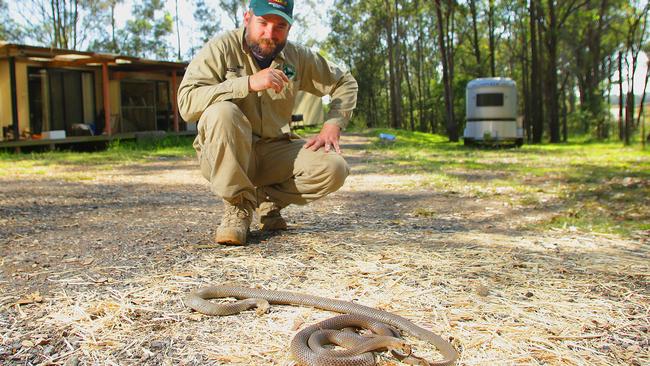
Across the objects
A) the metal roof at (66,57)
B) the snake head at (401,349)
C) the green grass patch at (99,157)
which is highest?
the metal roof at (66,57)

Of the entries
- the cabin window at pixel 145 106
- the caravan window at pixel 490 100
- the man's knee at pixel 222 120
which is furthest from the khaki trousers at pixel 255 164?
the cabin window at pixel 145 106

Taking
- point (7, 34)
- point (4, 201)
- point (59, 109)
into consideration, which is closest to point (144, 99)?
point (59, 109)

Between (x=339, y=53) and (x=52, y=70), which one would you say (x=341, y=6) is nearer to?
(x=339, y=53)

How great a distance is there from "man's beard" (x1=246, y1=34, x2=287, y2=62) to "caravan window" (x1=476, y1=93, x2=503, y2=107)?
17.0 m

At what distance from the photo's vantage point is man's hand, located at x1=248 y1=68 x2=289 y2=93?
3.17 m

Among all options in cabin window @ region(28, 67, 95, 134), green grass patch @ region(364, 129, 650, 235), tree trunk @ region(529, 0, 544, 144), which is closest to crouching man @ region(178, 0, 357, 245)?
green grass patch @ region(364, 129, 650, 235)

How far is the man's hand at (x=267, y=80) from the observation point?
10.4 feet

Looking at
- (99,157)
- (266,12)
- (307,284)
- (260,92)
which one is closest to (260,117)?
(260,92)

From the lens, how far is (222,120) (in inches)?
133

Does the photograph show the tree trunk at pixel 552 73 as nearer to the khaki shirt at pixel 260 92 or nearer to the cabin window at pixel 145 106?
the cabin window at pixel 145 106

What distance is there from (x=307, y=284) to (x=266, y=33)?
4.95 ft

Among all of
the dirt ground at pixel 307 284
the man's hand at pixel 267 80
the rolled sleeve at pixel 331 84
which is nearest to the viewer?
the dirt ground at pixel 307 284

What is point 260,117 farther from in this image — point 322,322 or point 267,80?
point 322,322

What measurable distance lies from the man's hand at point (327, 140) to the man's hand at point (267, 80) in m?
0.58
